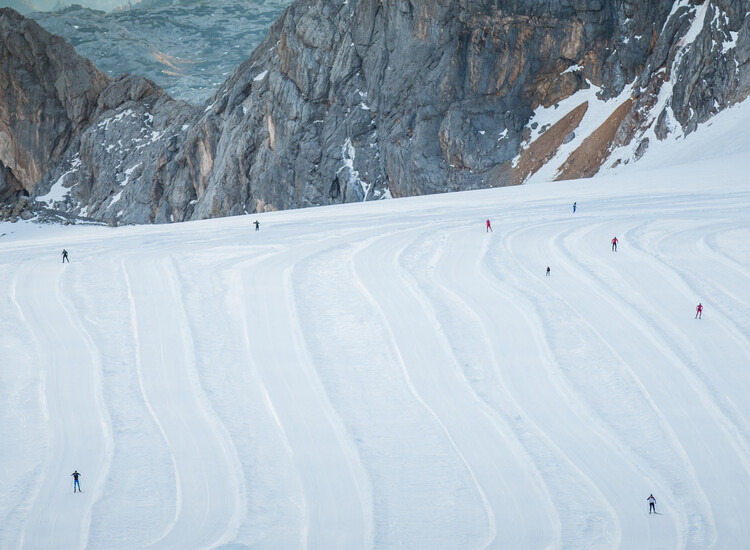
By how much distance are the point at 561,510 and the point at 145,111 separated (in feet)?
330

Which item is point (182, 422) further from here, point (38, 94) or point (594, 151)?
point (38, 94)

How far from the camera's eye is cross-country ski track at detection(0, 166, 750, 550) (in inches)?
558

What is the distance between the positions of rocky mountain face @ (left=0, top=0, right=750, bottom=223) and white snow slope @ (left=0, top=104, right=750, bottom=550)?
24.2 meters

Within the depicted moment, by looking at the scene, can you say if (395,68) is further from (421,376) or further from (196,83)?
(196,83)

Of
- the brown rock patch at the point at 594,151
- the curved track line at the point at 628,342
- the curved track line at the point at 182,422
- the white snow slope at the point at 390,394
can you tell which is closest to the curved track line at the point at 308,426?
the white snow slope at the point at 390,394

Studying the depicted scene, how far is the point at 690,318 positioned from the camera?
2133cm

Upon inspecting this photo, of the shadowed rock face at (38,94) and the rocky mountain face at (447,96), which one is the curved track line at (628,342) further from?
the shadowed rock face at (38,94)

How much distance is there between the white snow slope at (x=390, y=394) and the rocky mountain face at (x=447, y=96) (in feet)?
79.4

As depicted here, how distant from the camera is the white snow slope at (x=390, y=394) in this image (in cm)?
1418

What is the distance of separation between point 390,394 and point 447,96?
49.6 meters

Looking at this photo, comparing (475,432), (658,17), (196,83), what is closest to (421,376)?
(475,432)

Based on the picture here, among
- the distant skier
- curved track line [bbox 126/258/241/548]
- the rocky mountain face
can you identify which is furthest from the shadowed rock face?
the distant skier

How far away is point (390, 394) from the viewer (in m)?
18.6

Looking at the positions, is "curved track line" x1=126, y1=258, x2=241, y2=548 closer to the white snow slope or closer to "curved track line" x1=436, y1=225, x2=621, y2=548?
the white snow slope
